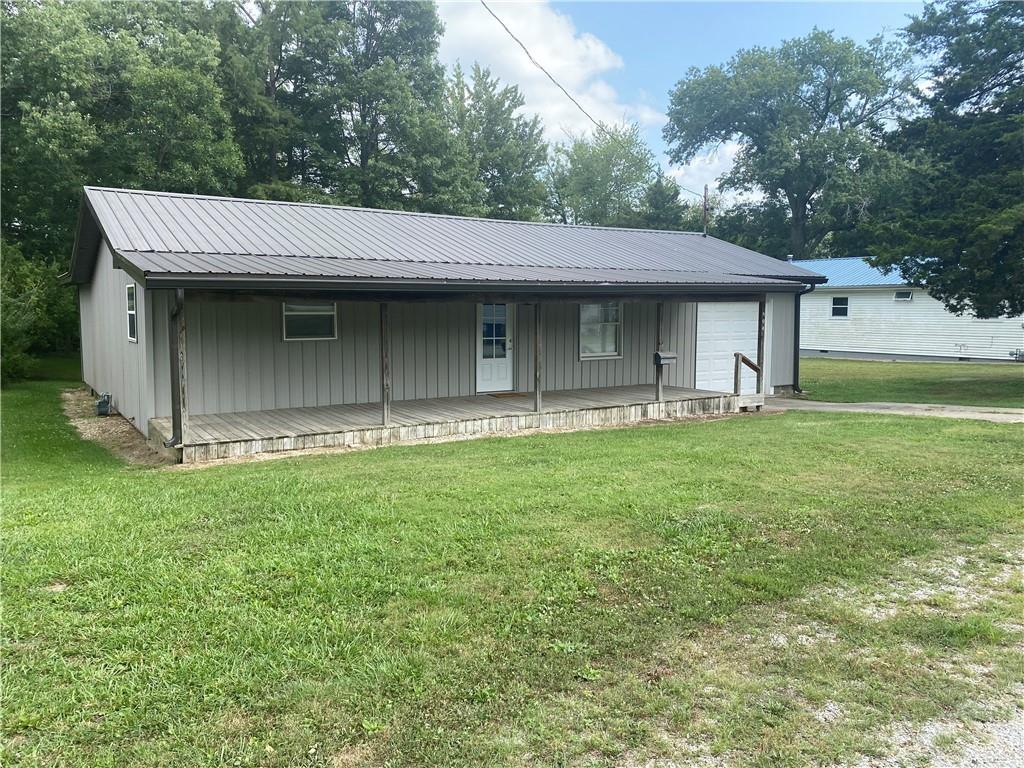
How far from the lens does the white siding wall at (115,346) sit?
369 inches

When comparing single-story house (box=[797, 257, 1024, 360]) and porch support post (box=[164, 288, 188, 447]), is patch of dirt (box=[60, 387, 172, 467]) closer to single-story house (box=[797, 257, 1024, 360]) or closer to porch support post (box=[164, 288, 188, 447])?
porch support post (box=[164, 288, 188, 447])

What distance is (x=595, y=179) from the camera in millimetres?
44062

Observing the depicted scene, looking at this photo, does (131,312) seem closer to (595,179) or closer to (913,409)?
(913,409)

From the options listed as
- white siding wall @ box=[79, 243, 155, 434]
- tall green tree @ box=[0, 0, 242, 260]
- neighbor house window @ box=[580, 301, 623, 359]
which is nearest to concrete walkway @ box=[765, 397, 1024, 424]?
neighbor house window @ box=[580, 301, 623, 359]

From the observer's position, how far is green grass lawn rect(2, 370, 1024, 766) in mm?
2623

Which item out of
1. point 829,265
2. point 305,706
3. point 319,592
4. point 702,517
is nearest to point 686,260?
point 702,517

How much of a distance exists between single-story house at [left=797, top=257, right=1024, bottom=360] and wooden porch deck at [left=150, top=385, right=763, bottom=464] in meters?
14.9

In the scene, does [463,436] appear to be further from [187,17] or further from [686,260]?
[187,17]

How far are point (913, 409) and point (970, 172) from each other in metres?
6.51

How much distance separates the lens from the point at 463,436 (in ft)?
30.7

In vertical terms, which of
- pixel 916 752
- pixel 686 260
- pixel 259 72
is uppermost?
pixel 259 72

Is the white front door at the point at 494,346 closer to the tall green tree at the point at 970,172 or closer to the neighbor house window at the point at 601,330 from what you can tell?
the neighbor house window at the point at 601,330

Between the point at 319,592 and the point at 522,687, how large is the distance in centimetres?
137

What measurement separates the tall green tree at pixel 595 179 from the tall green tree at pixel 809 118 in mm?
4864
